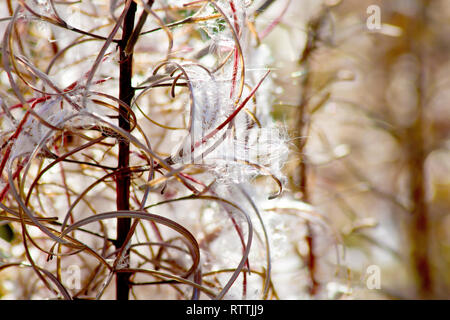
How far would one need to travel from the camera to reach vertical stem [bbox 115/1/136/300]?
0.18 meters

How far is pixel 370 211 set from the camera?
0.87 m

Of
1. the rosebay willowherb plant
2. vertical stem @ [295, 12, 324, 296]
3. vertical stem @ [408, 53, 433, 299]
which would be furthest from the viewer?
vertical stem @ [408, 53, 433, 299]

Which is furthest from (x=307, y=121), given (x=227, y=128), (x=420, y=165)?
(x=420, y=165)

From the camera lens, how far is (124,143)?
19 centimetres

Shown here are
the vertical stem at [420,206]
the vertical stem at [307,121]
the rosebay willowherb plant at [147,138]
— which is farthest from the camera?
the vertical stem at [420,206]

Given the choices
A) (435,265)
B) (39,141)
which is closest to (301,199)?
(39,141)

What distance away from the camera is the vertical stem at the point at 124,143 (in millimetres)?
182

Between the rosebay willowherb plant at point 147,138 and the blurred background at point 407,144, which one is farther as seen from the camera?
the blurred background at point 407,144

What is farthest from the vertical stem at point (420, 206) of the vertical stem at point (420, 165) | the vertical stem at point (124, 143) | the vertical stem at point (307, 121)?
the vertical stem at point (124, 143)

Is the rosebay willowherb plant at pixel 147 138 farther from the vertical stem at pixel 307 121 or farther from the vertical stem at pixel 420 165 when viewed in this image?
the vertical stem at pixel 420 165

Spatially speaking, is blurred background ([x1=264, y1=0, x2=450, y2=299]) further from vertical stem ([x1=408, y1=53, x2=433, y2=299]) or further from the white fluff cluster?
the white fluff cluster

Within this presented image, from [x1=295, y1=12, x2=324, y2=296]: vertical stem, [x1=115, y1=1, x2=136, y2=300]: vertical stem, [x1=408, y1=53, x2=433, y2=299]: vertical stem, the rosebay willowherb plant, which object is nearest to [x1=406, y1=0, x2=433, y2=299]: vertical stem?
[x1=408, y1=53, x2=433, y2=299]: vertical stem

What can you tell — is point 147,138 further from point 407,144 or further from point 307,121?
point 407,144

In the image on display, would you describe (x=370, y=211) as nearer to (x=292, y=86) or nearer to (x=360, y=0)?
(x=360, y=0)
